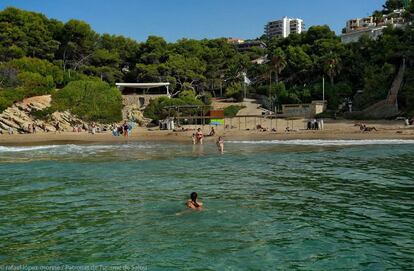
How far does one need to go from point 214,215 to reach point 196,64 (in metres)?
62.2

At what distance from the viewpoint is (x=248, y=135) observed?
4281 cm

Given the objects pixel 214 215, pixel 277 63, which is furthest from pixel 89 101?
pixel 214 215

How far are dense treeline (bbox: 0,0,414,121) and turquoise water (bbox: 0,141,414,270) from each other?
3408 centimetres

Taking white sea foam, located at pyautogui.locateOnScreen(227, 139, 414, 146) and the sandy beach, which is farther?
the sandy beach

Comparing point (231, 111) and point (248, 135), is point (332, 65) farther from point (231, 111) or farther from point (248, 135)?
A: point (248, 135)

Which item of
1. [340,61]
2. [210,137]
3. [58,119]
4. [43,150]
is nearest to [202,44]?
[340,61]

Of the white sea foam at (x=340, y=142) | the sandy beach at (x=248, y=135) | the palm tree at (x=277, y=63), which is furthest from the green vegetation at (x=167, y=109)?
the white sea foam at (x=340, y=142)

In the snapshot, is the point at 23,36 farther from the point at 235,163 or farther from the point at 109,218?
the point at 109,218

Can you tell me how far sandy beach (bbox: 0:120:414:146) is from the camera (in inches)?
1532

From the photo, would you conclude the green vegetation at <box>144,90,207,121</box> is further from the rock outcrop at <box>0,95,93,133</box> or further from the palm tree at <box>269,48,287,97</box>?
the palm tree at <box>269,48,287,97</box>

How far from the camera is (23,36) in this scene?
66.8 metres

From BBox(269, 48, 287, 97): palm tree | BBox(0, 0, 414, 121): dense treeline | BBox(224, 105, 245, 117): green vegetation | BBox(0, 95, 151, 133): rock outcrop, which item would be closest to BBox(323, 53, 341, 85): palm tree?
BBox(0, 0, 414, 121): dense treeline

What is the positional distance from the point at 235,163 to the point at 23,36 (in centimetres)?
5423

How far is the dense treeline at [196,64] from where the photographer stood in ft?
184
